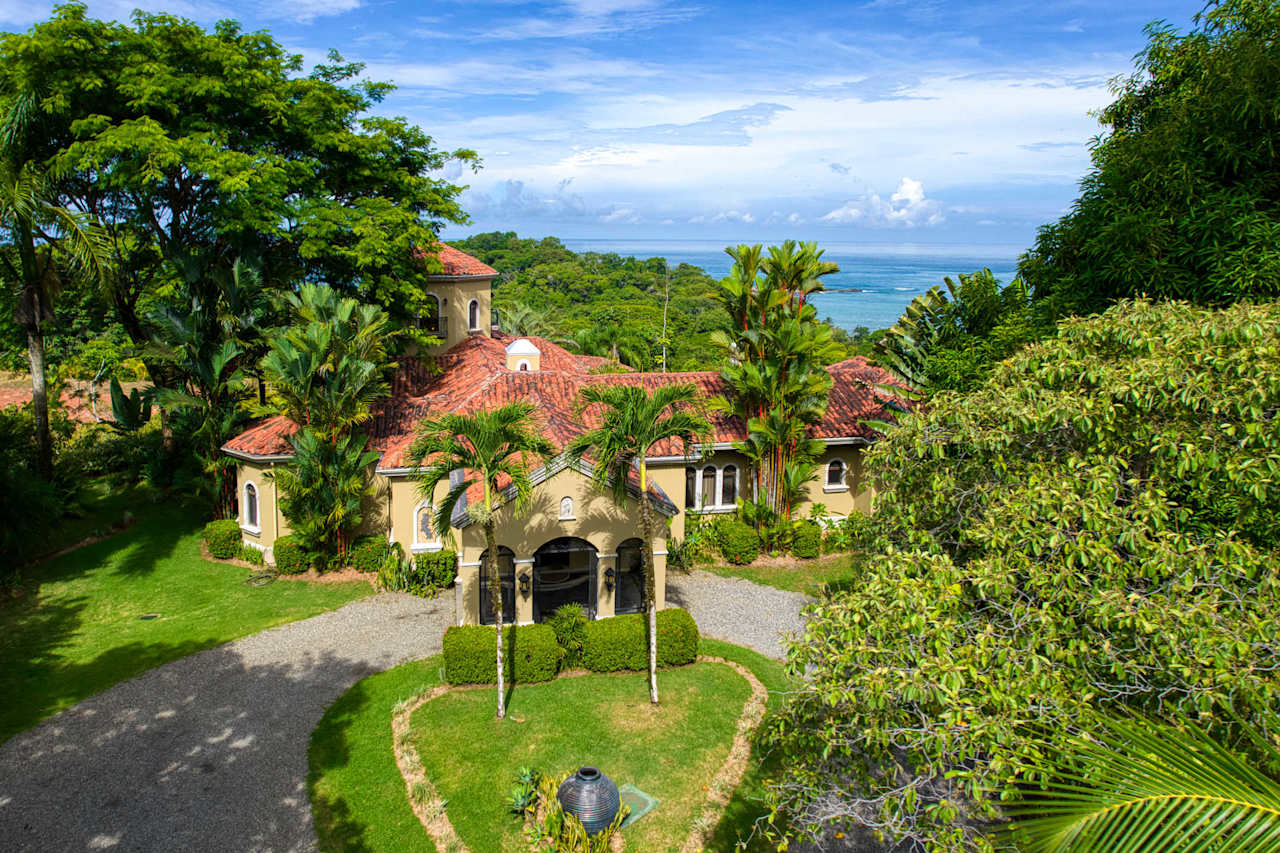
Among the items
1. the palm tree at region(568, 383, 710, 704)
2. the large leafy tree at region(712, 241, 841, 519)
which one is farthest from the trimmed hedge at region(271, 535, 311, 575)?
the large leafy tree at region(712, 241, 841, 519)

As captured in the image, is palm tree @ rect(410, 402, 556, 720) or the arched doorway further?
the arched doorway

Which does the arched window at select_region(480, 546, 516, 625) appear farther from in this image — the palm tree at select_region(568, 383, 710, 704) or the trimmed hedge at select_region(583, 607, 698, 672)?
the palm tree at select_region(568, 383, 710, 704)

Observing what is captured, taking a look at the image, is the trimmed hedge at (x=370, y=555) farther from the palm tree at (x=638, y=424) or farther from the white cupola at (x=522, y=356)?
the palm tree at (x=638, y=424)

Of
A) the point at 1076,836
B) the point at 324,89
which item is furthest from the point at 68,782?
the point at 324,89

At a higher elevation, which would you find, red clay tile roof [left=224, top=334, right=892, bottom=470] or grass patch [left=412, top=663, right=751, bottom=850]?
red clay tile roof [left=224, top=334, right=892, bottom=470]

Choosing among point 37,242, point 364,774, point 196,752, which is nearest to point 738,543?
point 364,774

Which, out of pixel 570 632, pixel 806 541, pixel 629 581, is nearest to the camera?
pixel 570 632

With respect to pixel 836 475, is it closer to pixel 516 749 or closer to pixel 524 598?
pixel 524 598
